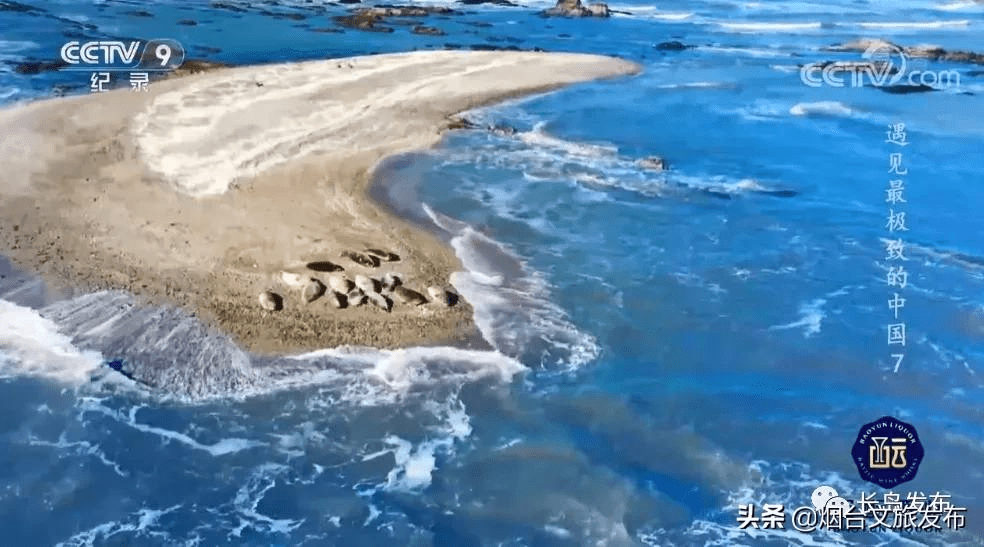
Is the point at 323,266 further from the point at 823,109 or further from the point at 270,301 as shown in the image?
the point at 823,109

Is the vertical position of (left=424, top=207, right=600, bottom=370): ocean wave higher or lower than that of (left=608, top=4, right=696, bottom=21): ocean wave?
lower

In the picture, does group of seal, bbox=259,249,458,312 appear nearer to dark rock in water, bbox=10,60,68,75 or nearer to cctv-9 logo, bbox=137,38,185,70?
cctv-9 logo, bbox=137,38,185,70

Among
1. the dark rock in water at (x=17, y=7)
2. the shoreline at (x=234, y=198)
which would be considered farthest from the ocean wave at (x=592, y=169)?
the dark rock in water at (x=17, y=7)

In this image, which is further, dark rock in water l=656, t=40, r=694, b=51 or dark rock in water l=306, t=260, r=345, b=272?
dark rock in water l=656, t=40, r=694, b=51

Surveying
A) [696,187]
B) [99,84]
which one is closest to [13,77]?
[99,84]

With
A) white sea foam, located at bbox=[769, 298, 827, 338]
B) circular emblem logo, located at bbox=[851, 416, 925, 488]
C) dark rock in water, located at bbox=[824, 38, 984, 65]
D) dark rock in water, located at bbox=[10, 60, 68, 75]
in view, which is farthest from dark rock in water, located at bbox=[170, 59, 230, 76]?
dark rock in water, located at bbox=[824, 38, 984, 65]

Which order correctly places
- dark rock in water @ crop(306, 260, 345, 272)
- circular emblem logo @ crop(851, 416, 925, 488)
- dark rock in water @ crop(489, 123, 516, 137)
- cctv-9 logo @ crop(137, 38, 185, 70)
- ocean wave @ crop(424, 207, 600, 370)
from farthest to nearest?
cctv-9 logo @ crop(137, 38, 185, 70)
dark rock in water @ crop(489, 123, 516, 137)
dark rock in water @ crop(306, 260, 345, 272)
ocean wave @ crop(424, 207, 600, 370)
circular emblem logo @ crop(851, 416, 925, 488)

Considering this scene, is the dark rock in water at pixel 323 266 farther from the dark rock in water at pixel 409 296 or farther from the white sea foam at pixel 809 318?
the white sea foam at pixel 809 318

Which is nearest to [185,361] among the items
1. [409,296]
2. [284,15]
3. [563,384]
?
[409,296]
